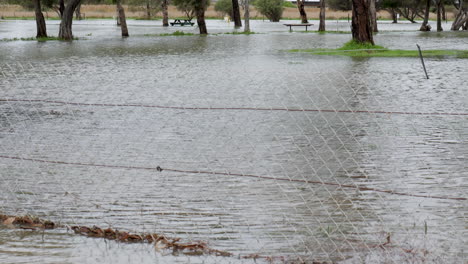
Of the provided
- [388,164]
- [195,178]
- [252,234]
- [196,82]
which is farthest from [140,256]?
[196,82]

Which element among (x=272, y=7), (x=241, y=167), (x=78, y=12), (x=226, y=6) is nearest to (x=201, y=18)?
(x=272, y=7)

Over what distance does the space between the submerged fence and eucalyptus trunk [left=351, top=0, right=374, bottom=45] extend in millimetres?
13915

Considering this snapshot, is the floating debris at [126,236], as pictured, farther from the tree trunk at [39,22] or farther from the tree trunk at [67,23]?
the tree trunk at [39,22]

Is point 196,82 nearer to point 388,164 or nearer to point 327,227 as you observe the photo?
point 388,164

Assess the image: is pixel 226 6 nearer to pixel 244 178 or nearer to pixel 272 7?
pixel 272 7

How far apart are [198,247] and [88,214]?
60.7 inches

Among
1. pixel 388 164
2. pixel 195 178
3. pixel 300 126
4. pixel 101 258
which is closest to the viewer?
pixel 101 258

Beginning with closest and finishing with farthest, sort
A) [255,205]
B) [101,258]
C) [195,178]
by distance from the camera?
[101,258] < [255,205] < [195,178]

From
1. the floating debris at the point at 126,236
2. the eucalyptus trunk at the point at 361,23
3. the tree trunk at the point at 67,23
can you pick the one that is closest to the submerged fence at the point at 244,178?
the floating debris at the point at 126,236

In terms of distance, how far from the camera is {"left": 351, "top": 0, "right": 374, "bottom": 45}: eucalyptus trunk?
28.5 m

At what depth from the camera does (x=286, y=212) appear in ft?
22.7

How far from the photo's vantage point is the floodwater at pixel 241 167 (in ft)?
19.7

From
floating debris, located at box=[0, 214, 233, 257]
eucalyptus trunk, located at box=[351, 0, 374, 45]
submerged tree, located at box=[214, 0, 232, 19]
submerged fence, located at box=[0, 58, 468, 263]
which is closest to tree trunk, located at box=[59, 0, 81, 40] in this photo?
eucalyptus trunk, located at box=[351, 0, 374, 45]

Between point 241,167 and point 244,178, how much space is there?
2.10 feet
